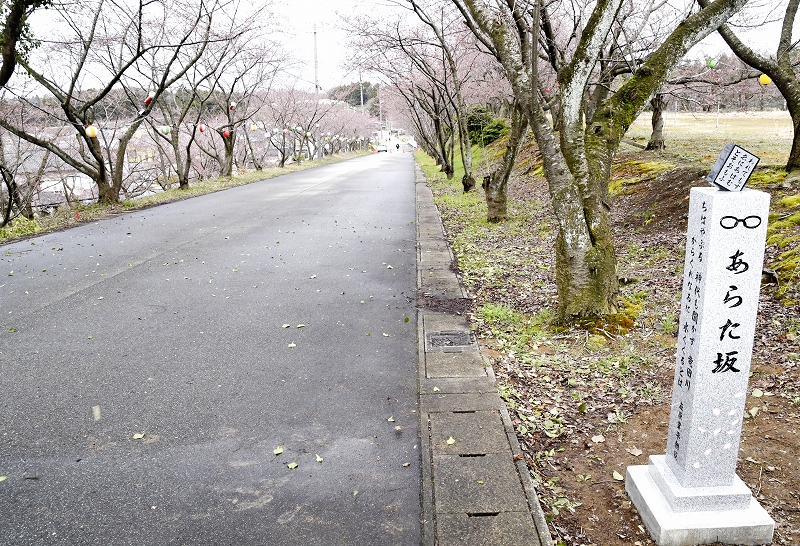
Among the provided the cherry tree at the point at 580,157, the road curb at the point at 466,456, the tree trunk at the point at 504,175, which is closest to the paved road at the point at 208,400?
the road curb at the point at 466,456

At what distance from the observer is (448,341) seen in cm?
559

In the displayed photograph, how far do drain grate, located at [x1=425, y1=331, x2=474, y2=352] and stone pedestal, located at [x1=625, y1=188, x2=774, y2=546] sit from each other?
255cm

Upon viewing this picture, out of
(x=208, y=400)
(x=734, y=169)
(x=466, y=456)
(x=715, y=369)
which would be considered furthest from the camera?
(x=208, y=400)

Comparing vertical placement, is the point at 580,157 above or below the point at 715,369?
above

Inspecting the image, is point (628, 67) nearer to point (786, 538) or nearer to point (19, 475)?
point (786, 538)

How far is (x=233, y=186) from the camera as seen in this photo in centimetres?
2391

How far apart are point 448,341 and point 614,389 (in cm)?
168

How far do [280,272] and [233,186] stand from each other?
652 inches

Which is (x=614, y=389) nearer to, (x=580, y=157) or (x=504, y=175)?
(x=580, y=157)

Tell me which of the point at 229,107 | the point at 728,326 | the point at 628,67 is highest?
the point at 229,107

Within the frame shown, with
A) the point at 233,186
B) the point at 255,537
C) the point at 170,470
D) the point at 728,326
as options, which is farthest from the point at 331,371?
the point at 233,186

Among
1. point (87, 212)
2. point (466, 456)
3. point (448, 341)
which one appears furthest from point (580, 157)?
point (87, 212)

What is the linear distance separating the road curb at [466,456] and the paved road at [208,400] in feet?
0.41

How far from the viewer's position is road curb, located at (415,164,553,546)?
2.92 meters
